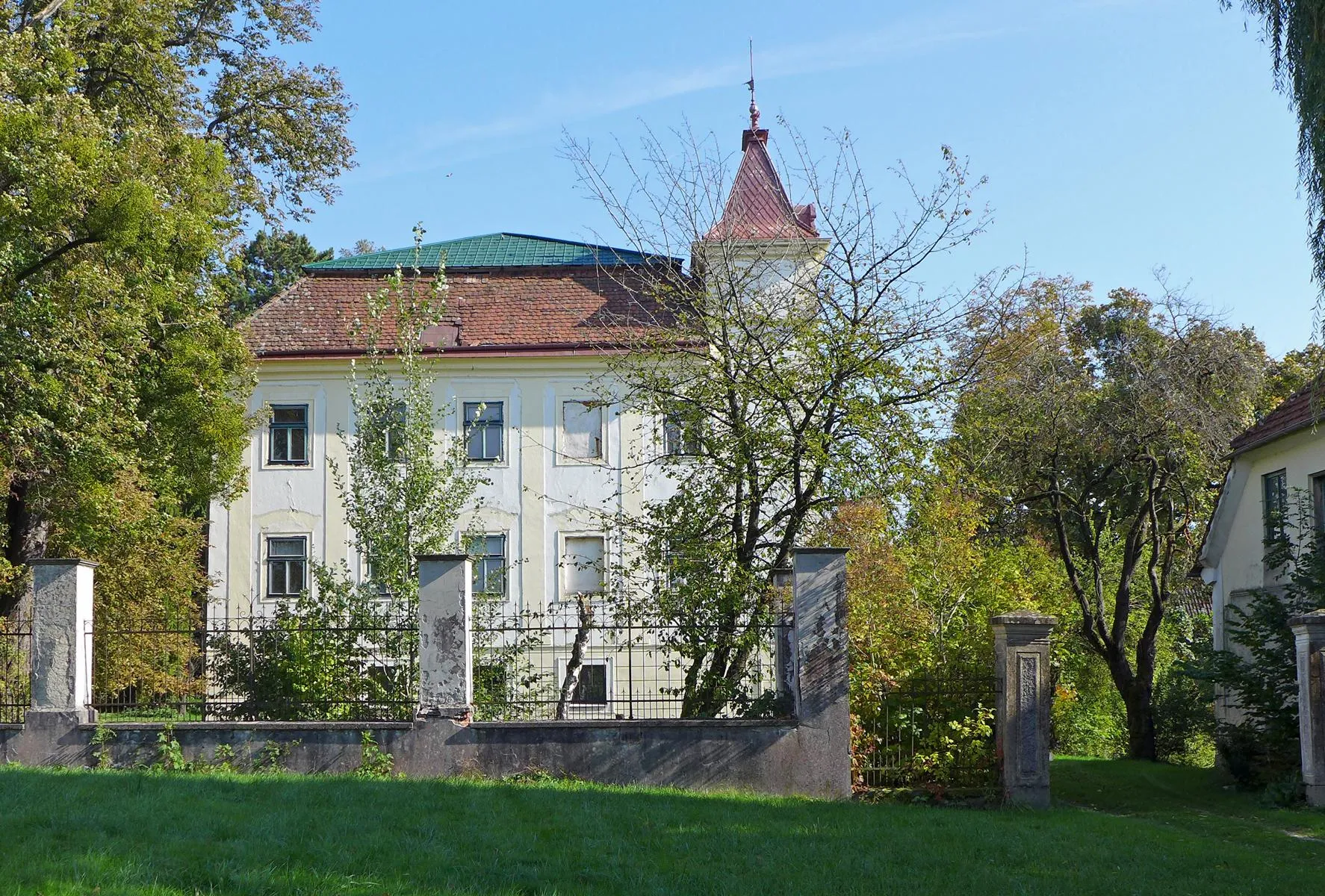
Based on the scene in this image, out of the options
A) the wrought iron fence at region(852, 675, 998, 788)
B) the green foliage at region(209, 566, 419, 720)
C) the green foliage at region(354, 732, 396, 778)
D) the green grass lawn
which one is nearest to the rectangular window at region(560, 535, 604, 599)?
the green foliage at region(209, 566, 419, 720)

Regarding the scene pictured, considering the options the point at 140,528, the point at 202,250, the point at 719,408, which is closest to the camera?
the point at 719,408

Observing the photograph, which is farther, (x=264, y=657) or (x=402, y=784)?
(x=264, y=657)

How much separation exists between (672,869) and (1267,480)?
52.6 feet

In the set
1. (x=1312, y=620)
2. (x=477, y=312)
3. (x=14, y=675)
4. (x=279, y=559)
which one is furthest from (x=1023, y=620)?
(x=279, y=559)

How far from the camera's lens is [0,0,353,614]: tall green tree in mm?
17203

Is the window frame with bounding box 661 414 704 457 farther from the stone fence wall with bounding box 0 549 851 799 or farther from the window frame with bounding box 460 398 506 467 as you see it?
the window frame with bounding box 460 398 506 467

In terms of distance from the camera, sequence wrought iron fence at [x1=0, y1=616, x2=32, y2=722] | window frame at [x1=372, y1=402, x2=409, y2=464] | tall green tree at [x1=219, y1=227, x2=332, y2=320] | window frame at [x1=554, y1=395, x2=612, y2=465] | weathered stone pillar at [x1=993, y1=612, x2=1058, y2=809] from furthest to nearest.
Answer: tall green tree at [x1=219, y1=227, x2=332, y2=320] → window frame at [x1=554, y1=395, x2=612, y2=465] → window frame at [x1=372, y1=402, x2=409, y2=464] → wrought iron fence at [x1=0, y1=616, x2=32, y2=722] → weathered stone pillar at [x1=993, y1=612, x2=1058, y2=809]

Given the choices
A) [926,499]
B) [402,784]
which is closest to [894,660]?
[926,499]

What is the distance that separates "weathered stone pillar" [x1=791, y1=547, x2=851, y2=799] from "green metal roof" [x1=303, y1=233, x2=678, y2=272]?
57.7 ft

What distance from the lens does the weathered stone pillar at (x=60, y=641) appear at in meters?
12.0

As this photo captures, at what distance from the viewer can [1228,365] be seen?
21.9 metres

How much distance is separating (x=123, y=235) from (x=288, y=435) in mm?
10626

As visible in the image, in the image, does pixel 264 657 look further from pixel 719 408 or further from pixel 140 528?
pixel 140 528

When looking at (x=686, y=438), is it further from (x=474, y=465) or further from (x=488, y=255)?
(x=488, y=255)
